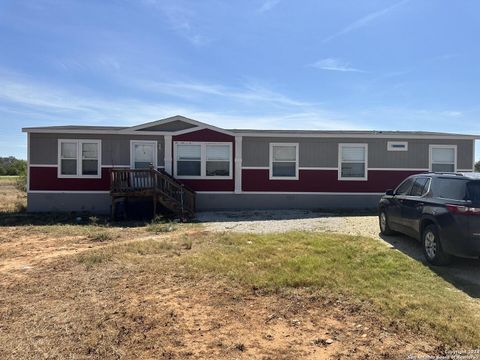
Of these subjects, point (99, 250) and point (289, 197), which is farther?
point (289, 197)

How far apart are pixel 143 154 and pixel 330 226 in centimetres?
799

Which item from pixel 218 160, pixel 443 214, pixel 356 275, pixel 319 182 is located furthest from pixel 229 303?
pixel 319 182

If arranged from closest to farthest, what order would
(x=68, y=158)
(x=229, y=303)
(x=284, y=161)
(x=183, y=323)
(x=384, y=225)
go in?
(x=183, y=323), (x=229, y=303), (x=384, y=225), (x=68, y=158), (x=284, y=161)

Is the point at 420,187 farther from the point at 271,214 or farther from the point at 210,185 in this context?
the point at 210,185

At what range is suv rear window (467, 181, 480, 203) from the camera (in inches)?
240

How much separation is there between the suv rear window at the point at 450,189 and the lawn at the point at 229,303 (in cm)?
129

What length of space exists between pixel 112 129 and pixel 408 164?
1203cm

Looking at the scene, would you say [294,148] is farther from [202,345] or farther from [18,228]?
[202,345]

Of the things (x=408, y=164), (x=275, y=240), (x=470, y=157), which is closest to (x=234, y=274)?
(x=275, y=240)

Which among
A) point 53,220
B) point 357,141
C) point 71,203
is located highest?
point 357,141

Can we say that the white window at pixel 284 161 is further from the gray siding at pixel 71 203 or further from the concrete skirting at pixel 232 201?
the gray siding at pixel 71 203

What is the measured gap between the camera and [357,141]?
16.4 meters

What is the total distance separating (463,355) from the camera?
3543mm


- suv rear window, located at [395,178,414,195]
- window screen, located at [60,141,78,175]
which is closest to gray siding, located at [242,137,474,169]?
window screen, located at [60,141,78,175]
